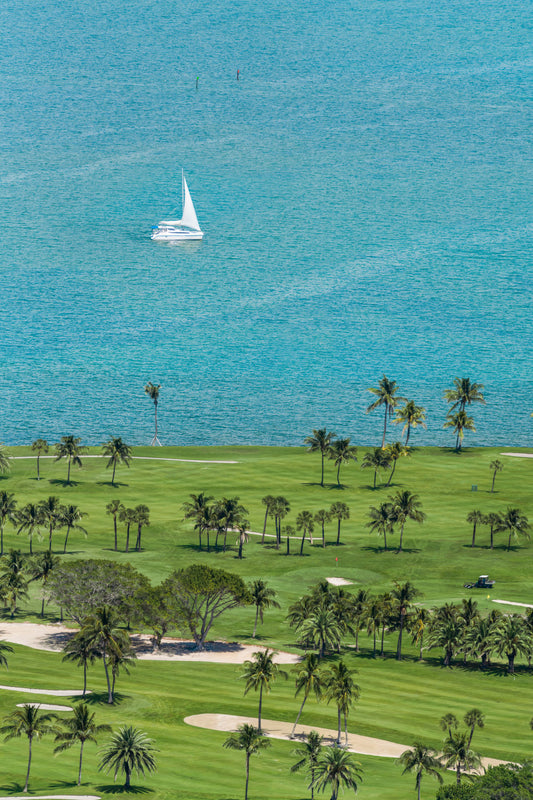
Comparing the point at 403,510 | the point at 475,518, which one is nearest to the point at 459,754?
the point at 403,510

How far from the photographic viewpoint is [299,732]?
117 metres

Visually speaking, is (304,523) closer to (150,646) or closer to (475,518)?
(475,518)

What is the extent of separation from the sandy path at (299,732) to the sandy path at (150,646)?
18.4 m

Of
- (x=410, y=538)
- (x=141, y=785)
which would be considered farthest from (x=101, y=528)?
(x=141, y=785)

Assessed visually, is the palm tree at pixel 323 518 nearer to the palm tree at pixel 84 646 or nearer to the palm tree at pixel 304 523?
the palm tree at pixel 304 523

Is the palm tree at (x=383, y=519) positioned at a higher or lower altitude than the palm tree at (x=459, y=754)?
higher

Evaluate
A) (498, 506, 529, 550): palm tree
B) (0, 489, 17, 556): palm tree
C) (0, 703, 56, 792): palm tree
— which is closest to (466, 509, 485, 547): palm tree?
(498, 506, 529, 550): palm tree

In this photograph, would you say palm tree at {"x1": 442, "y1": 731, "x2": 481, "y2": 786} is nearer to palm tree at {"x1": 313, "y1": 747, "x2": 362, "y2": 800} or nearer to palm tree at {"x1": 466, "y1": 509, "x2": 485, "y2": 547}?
palm tree at {"x1": 313, "y1": 747, "x2": 362, "y2": 800}

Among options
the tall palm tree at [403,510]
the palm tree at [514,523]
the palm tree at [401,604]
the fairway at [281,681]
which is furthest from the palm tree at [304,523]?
the palm tree at [401,604]

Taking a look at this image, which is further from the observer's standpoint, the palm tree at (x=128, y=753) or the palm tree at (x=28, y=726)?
the palm tree at (x=28, y=726)

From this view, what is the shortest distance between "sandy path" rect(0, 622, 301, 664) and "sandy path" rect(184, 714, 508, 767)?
18375 millimetres

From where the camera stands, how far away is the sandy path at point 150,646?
140625mm

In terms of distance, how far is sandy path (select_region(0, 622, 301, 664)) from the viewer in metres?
141

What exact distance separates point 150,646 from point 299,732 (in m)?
32.8
